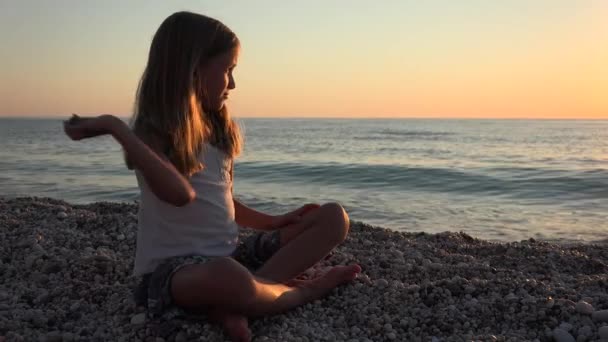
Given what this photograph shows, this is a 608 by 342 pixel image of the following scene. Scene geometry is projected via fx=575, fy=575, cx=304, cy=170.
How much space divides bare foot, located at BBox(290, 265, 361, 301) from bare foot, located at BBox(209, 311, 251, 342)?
51 cm

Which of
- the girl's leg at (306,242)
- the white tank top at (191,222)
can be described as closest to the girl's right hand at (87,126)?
the white tank top at (191,222)

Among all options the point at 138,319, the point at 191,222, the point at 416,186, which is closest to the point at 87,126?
the point at 191,222

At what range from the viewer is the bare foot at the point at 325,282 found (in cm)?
337

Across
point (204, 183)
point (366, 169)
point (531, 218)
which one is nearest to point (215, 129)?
point (204, 183)

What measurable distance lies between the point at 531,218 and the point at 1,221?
6.83 m

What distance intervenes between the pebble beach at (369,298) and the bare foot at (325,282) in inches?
2.3

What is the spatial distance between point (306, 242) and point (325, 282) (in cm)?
27

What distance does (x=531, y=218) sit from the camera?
8352 millimetres

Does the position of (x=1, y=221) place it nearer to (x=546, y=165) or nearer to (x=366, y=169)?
(x=366, y=169)

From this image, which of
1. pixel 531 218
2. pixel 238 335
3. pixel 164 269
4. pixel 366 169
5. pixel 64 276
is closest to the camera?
pixel 238 335

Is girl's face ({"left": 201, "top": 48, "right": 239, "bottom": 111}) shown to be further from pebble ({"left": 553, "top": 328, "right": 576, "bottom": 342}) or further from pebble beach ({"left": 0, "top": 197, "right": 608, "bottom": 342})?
pebble ({"left": 553, "top": 328, "right": 576, "bottom": 342})

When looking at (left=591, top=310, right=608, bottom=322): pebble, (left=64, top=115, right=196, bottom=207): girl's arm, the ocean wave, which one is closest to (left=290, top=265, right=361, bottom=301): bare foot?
(left=64, top=115, right=196, bottom=207): girl's arm

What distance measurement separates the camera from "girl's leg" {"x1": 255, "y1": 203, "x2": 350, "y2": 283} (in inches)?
134

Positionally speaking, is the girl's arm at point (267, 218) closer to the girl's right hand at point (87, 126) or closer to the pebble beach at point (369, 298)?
the pebble beach at point (369, 298)
